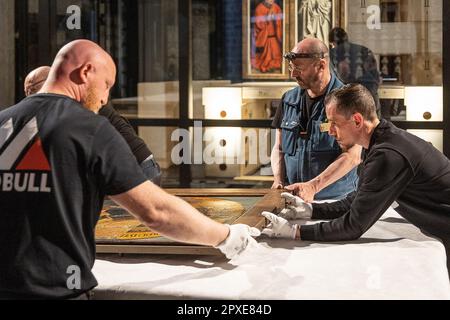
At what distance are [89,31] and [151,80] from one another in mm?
692

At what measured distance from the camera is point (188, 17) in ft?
22.6

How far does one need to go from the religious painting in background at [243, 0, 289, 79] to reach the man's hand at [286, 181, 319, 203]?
3.30 meters

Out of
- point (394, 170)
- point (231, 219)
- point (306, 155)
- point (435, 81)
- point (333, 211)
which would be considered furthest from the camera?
point (435, 81)

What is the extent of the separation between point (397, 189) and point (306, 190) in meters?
0.78

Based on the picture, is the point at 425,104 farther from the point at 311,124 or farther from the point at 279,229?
the point at 279,229

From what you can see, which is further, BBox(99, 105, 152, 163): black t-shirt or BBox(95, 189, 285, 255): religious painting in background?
BBox(99, 105, 152, 163): black t-shirt

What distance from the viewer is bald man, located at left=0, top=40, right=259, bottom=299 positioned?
6.38 ft

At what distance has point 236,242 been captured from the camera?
7.89 feet

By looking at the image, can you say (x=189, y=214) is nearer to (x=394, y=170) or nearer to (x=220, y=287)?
(x=220, y=287)

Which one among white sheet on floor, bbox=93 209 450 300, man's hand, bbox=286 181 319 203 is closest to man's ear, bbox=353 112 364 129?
white sheet on floor, bbox=93 209 450 300

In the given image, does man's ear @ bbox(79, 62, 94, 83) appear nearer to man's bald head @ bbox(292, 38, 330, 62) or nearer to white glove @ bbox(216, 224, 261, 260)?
white glove @ bbox(216, 224, 261, 260)

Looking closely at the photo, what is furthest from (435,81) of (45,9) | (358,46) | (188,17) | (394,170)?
(394,170)

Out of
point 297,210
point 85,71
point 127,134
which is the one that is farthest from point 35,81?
point 85,71

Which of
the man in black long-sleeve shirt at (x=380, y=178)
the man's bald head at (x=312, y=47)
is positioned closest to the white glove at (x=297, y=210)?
the man in black long-sleeve shirt at (x=380, y=178)
